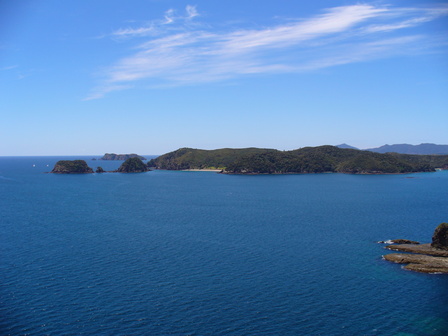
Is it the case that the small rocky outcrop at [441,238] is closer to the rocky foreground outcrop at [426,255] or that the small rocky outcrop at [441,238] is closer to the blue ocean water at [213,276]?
the rocky foreground outcrop at [426,255]

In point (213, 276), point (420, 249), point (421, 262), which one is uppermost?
point (420, 249)

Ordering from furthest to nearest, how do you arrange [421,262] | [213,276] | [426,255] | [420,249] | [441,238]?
[420,249]
[441,238]
[426,255]
[421,262]
[213,276]

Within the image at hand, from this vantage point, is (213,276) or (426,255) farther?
(426,255)

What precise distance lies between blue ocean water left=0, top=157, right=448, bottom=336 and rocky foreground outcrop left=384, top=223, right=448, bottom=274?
327 centimetres

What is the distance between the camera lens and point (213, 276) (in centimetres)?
5809

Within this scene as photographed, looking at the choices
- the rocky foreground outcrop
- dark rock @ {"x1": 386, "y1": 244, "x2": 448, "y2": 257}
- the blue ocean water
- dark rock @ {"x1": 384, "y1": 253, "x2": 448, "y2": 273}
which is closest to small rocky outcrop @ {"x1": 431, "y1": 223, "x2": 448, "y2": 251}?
the rocky foreground outcrop

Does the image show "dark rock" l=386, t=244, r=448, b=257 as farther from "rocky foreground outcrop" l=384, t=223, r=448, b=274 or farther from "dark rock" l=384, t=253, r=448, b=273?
"dark rock" l=384, t=253, r=448, b=273

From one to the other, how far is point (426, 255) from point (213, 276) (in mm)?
42444

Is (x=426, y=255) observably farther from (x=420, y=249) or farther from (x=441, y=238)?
(x=441, y=238)

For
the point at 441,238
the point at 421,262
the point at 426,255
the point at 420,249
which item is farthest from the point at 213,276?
the point at 441,238

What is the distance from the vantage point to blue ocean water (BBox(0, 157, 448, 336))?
43781 mm

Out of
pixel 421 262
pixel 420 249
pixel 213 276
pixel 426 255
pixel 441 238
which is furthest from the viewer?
pixel 420 249

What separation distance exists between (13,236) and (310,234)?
232 feet

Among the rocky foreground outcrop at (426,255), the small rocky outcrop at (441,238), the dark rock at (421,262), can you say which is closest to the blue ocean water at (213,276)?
the dark rock at (421,262)
